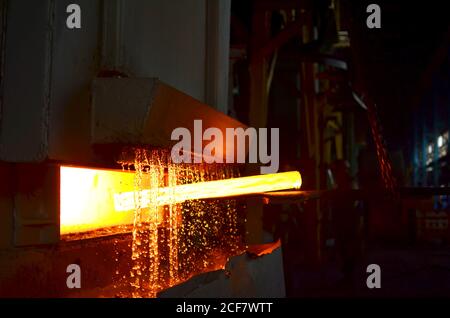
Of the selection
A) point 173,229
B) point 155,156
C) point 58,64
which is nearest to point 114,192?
point 173,229

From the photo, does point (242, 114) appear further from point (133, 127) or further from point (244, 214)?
point (133, 127)

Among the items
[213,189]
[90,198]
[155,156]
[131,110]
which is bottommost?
[90,198]

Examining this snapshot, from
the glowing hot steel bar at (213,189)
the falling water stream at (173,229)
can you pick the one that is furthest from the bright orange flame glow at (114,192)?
the falling water stream at (173,229)

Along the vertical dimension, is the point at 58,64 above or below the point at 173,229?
above

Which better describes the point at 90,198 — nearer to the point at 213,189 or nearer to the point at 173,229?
the point at 173,229

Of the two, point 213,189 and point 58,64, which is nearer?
point 58,64

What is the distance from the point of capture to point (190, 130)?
279 cm

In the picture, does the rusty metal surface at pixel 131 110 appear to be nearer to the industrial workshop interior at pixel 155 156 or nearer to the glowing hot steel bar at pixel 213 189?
the industrial workshop interior at pixel 155 156

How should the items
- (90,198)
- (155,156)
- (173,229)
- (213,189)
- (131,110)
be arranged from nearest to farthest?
(131,110), (155,156), (213,189), (90,198), (173,229)

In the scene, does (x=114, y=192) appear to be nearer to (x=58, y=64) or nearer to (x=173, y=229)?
(x=173, y=229)

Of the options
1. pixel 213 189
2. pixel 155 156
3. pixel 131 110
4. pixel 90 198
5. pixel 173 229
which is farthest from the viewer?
pixel 173 229

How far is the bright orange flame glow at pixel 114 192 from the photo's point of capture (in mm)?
3227

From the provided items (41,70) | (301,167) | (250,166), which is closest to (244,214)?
(250,166)

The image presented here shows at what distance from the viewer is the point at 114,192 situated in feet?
12.8
